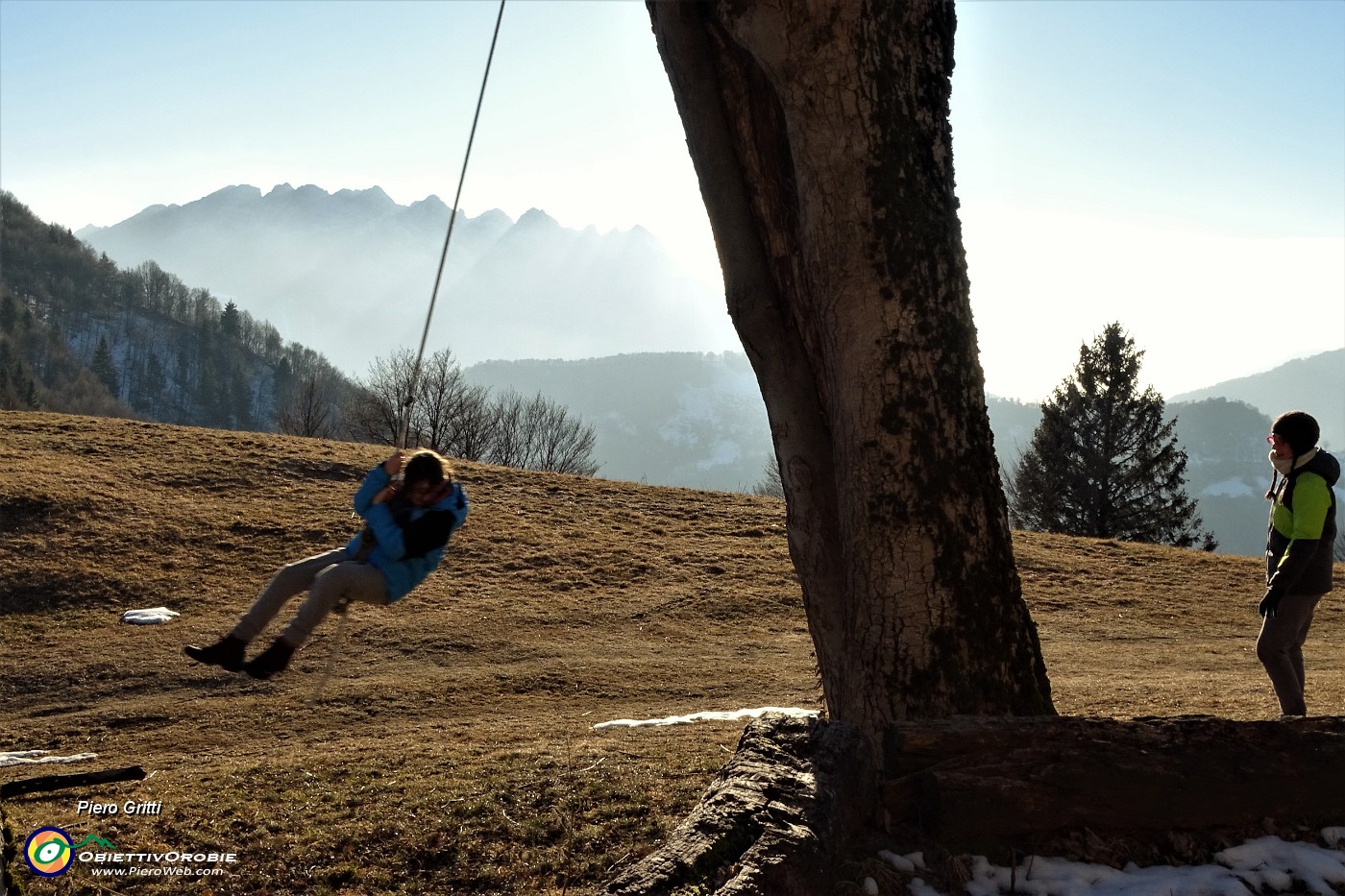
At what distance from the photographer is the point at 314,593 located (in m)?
5.09

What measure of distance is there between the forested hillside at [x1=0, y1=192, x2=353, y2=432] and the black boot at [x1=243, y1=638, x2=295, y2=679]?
122m

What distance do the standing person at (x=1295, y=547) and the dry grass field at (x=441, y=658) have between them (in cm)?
309

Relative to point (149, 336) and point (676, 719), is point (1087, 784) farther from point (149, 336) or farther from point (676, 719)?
point (149, 336)

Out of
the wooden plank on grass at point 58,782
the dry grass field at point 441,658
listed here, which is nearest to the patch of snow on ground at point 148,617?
the dry grass field at point 441,658

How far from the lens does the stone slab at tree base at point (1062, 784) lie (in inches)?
153

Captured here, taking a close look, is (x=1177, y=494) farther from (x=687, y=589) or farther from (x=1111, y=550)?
(x=687, y=589)

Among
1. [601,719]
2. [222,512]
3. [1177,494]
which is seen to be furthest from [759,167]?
[1177,494]

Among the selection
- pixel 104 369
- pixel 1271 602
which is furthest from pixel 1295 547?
pixel 104 369

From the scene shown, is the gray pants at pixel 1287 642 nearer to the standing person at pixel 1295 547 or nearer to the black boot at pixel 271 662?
the standing person at pixel 1295 547

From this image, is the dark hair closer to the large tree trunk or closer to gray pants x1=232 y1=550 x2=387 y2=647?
gray pants x1=232 y1=550 x2=387 y2=647

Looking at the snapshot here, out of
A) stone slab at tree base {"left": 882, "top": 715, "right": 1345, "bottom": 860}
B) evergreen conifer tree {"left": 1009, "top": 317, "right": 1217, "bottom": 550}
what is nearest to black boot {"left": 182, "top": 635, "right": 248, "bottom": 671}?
stone slab at tree base {"left": 882, "top": 715, "right": 1345, "bottom": 860}

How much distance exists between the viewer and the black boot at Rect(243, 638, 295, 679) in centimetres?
474

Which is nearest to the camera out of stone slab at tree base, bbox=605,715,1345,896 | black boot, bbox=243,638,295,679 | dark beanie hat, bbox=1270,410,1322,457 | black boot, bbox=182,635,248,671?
stone slab at tree base, bbox=605,715,1345,896

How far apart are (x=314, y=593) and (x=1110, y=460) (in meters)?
40.6
